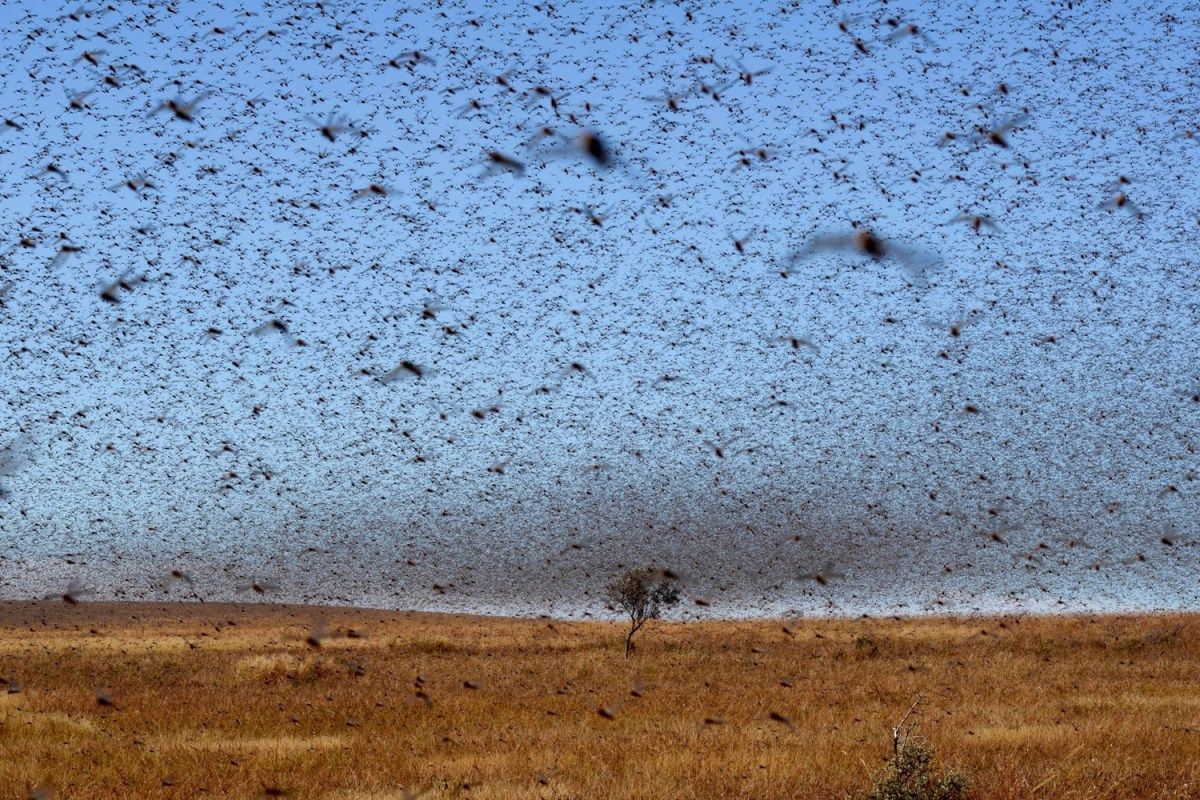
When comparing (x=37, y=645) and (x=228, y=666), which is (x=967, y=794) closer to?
(x=228, y=666)

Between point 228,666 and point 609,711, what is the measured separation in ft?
54.9

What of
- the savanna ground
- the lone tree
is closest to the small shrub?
the savanna ground

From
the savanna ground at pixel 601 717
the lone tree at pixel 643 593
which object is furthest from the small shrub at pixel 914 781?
the lone tree at pixel 643 593

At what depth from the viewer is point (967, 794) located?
13.6 m

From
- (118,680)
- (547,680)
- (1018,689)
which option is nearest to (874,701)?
(1018,689)

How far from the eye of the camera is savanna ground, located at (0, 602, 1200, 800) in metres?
14.5

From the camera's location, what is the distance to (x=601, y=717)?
2114 cm

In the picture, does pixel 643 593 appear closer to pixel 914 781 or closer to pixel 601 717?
pixel 601 717

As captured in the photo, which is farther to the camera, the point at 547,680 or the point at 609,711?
the point at 547,680

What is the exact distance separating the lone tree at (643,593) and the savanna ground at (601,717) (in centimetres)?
136

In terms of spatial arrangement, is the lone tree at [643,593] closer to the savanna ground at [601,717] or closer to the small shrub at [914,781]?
the savanna ground at [601,717]

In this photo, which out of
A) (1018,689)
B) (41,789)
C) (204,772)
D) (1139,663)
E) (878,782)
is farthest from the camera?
(1139,663)

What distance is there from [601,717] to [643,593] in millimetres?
19890

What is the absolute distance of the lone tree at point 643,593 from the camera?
40719 mm
